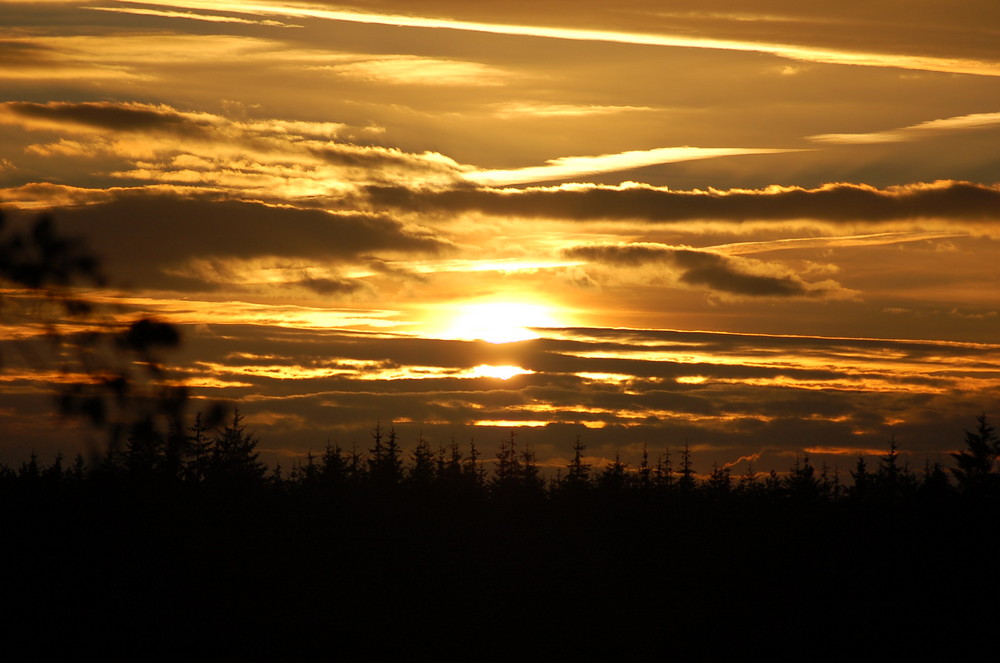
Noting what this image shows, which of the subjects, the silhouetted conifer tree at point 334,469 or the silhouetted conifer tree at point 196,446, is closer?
the silhouetted conifer tree at point 196,446

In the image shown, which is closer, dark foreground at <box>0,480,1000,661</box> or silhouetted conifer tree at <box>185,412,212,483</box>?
silhouetted conifer tree at <box>185,412,212,483</box>

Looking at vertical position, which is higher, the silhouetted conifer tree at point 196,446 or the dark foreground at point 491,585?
the silhouetted conifer tree at point 196,446

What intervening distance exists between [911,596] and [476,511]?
22.1 m

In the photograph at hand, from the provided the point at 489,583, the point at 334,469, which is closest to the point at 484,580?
the point at 489,583

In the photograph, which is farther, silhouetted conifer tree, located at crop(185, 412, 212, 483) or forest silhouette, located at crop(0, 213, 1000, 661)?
forest silhouette, located at crop(0, 213, 1000, 661)

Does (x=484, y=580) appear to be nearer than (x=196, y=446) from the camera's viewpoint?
No

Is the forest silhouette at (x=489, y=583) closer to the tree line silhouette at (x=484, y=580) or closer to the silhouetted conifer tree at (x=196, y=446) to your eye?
the tree line silhouette at (x=484, y=580)

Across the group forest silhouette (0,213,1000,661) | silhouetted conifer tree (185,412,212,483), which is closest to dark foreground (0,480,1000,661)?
forest silhouette (0,213,1000,661)

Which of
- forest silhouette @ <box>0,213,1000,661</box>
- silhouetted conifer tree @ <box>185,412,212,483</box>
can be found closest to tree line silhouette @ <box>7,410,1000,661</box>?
forest silhouette @ <box>0,213,1000,661</box>

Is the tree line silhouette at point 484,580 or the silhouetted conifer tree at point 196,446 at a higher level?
the silhouetted conifer tree at point 196,446

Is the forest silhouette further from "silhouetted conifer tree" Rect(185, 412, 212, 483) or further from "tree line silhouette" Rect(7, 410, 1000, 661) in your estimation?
"silhouetted conifer tree" Rect(185, 412, 212, 483)

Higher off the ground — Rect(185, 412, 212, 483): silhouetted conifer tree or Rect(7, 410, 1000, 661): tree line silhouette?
Rect(185, 412, 212, 483): silhouetted conifer tree

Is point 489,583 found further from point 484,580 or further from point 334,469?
point 334,469

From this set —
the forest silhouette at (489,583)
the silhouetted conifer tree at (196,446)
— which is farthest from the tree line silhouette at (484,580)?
the silhouetted conifer tree at (196,446)
